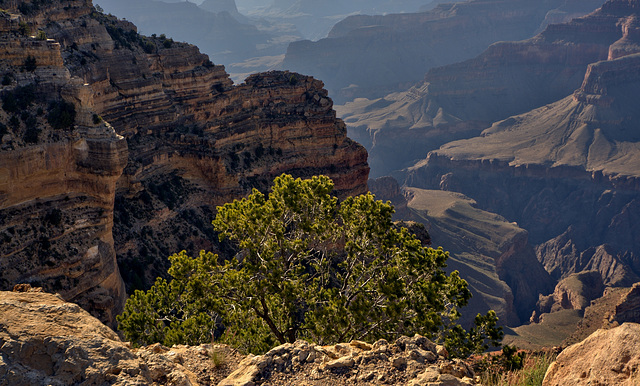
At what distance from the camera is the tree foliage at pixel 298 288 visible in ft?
82.6

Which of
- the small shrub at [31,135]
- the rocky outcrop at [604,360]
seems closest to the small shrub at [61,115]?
the small shrub at [31,135]

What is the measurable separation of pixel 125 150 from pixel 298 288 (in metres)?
24.8

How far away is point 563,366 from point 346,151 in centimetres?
5952

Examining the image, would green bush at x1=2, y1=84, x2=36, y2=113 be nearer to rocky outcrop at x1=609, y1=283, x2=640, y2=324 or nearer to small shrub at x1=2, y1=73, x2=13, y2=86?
small shrub at x1=2, y1=73, x2=13, y2=86

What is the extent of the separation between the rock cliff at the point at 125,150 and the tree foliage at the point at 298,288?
16.8 m

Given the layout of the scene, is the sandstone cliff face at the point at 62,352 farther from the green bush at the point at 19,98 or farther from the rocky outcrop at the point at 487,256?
the rocky outcrop at the point at 487,256

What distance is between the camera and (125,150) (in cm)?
4438

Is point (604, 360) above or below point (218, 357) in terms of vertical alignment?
below

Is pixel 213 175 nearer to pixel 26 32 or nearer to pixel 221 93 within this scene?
pixel 221 93

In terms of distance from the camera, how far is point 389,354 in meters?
16.7

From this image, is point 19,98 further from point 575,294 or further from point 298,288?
A: point 575,294

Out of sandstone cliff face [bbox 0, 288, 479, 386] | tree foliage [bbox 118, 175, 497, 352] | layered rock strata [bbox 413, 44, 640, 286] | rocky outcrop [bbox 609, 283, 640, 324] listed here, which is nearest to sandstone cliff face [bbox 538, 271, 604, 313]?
rocky outcrop [bbox 609, 283, 640, 324]

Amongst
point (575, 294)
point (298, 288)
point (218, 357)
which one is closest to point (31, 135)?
point (298, 288)

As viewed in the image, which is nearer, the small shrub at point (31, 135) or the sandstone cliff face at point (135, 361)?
the sandstone cliff face at point (135, 361)
